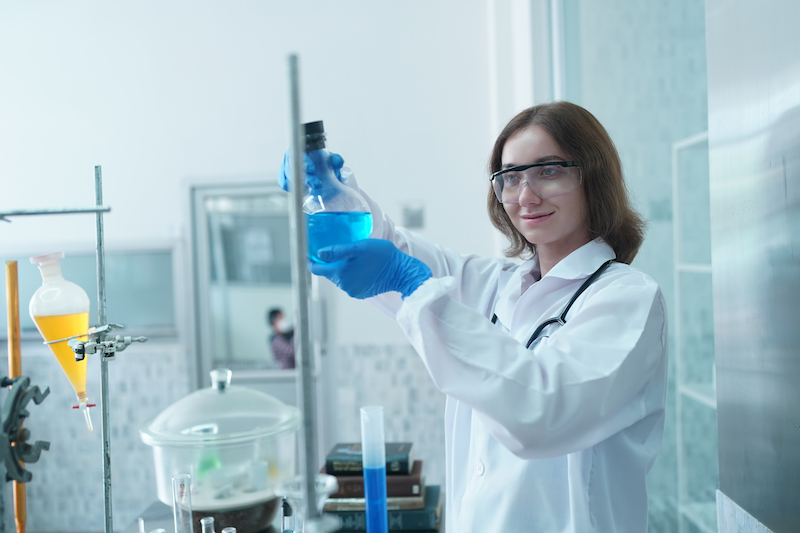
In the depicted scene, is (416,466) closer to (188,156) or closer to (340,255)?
(340,255)

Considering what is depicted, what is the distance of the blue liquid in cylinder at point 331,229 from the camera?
3.25ft

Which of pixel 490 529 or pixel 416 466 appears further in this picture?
pixel 416 466

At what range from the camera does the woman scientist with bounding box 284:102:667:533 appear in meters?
0.87

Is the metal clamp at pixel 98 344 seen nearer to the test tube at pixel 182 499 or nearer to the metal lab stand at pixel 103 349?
the metal lab stand at pixel 103 349

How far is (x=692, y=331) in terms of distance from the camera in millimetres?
2537

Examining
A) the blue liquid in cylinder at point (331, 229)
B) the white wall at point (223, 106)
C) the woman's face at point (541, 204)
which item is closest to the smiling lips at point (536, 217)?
the woman's face at point (541, 204)

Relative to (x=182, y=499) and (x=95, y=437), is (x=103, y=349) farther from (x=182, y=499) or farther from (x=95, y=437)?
(x=95, y=437)

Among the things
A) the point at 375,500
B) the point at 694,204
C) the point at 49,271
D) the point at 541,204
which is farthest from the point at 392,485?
the point at 694,204

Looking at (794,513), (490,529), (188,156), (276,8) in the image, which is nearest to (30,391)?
(490,529)

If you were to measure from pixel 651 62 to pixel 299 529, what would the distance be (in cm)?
230

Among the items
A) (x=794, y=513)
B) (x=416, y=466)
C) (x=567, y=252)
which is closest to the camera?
(x=794, y=513)

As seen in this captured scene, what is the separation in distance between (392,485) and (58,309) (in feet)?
2.85

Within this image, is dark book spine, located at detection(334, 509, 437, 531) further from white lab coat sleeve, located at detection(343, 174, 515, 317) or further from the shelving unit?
the shelving unit

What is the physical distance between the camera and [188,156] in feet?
11.5
